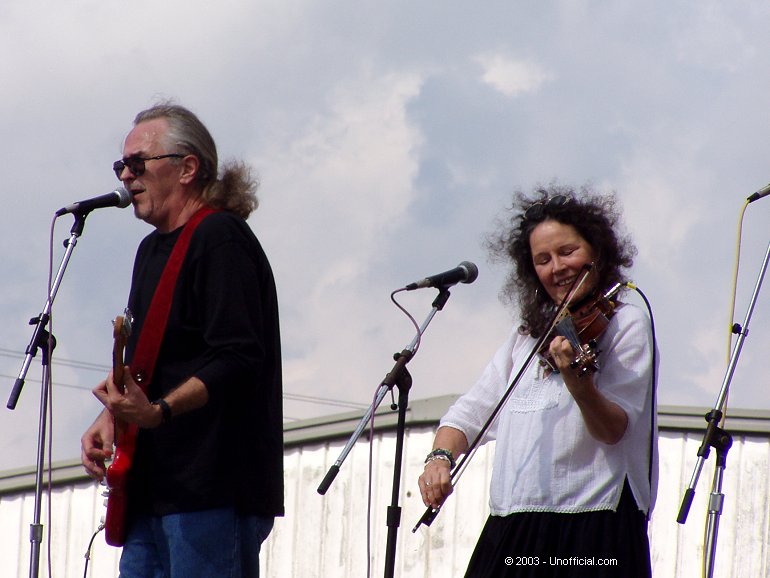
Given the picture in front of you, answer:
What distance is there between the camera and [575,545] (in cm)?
303

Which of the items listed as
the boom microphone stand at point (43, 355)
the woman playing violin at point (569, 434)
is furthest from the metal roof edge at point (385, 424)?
the woman playing violin at point (569, 434)

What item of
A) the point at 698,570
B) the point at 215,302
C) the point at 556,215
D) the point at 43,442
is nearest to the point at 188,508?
the point at 215,302

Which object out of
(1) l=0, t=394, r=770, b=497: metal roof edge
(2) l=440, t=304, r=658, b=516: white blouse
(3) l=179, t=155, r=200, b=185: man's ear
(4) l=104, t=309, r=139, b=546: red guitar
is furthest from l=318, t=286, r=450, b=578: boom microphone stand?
(1) l=0, t=394, r=770, b=497: metal roof edge

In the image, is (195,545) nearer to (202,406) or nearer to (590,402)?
(202,406)

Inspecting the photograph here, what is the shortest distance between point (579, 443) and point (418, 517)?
123 inches

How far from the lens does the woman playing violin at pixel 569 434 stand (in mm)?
3018

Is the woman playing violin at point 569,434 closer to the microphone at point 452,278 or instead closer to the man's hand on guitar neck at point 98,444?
the microphone at point 452,278

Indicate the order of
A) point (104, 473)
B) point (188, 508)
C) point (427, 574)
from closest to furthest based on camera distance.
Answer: point (188, 508), point (104, 473), point (427, 574)

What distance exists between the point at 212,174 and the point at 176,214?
0.65ft

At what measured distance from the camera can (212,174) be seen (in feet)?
11.9

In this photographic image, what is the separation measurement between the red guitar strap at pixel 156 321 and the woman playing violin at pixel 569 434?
81 centimetres

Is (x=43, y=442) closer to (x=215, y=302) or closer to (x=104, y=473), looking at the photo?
(x=104, y=473)

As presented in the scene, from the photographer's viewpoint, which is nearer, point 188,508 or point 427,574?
point 188,508

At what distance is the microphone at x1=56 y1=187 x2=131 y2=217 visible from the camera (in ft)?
11.8
